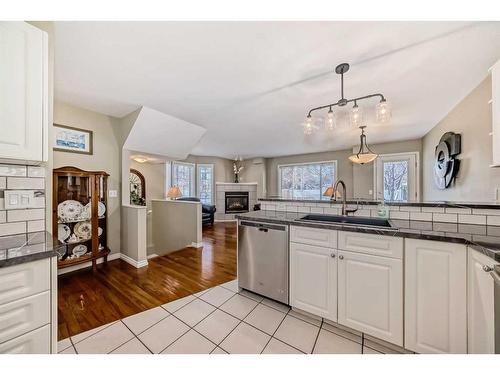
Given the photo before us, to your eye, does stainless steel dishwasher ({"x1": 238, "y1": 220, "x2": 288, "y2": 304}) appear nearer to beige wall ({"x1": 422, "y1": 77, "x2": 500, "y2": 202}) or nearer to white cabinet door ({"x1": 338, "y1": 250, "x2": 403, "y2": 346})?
white cabinet door ({"x1": 338, "y1": 250, "x2": 403, "y2": 346})

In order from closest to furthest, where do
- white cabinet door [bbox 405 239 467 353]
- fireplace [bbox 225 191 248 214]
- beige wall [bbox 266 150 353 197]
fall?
white cabinet door [bbox 405 239 467 353]
beige wall [bbox 266 150 353 197]
fireplace [bbox 225 191 248 214]

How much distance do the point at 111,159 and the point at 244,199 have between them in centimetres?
480

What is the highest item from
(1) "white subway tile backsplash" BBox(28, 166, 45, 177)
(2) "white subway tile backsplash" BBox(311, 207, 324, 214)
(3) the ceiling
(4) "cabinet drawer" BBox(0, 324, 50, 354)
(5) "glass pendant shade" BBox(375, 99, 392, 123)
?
(3) the ceiling

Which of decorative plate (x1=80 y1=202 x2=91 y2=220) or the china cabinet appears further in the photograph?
decorative plate (x1=80 y1=202 x2=91 y2=220)

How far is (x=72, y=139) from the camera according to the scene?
2680mm

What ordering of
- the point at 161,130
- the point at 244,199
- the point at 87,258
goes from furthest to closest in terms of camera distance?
the point at 244,199 → the point at 161,130 → the point at 87,258

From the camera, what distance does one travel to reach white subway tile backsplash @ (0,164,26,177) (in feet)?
4.24

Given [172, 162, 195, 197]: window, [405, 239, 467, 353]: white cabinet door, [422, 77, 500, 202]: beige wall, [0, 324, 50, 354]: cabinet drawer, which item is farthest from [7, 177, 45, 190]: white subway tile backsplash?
[172, 162, 195, 197]: window

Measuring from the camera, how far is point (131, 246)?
9.62 ft

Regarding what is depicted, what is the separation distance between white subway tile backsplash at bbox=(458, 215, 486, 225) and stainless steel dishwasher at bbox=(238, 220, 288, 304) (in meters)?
1.29

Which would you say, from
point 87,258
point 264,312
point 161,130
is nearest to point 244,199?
point 161,130

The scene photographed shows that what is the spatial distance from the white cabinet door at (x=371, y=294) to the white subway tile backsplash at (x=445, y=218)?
22.8 inches

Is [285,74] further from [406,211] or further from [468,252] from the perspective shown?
[468,252]

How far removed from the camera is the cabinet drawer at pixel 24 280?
0.87 meters
